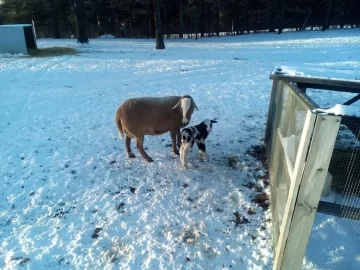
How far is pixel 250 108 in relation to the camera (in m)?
7.84

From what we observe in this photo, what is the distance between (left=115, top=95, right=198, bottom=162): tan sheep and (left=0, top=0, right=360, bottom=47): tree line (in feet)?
104

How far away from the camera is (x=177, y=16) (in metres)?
37.6

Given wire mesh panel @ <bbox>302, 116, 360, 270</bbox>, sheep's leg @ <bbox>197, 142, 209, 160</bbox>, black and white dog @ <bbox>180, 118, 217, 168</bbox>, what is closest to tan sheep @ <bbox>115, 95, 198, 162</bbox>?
black and white dog @ <bbox>180, 118, 217, 168</bbox>

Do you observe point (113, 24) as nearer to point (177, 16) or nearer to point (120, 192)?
point (177, 16)

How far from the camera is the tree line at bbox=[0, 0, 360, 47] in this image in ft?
117

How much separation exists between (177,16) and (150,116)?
3594 cm

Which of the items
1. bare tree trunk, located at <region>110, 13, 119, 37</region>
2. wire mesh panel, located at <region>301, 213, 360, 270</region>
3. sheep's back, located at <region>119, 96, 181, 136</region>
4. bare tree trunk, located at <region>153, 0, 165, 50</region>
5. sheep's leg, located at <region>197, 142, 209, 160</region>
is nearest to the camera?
wire mesh panel, located at <region>301, 213, 360, 270</region>

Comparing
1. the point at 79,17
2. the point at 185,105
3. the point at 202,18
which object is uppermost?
the point at 202,18

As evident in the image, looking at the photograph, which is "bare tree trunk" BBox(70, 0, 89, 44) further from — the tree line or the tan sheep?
the tan sheep

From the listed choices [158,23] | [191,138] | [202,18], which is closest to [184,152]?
[191,138]

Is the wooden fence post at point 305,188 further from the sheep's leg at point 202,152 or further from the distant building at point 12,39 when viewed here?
the distant building at point 12,39

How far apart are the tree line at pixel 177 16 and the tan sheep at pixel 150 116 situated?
31.8 metres


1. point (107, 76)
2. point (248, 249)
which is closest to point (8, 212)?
point (248, 249)

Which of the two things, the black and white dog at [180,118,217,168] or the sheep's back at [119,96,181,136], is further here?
the sheep's back at [119,96,181,136]
